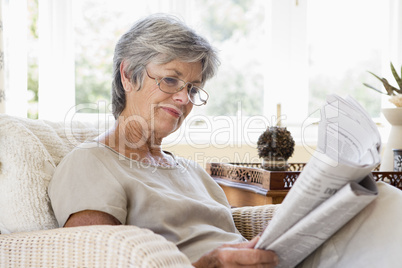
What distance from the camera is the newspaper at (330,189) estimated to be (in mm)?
835

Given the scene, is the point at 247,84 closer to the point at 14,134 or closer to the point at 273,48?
the point at 273,48

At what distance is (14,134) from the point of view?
1155 millimetres

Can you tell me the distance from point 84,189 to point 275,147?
93 cm

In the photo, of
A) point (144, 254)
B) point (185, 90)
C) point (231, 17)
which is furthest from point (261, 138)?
point (231, 17)

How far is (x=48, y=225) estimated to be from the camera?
3.67 feet

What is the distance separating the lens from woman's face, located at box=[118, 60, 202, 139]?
1.35 m

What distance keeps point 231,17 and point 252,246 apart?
82.0 inches

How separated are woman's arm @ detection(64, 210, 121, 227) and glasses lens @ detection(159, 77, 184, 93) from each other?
0.44 m

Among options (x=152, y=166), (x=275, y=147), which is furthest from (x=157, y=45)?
(x=275, y=147)

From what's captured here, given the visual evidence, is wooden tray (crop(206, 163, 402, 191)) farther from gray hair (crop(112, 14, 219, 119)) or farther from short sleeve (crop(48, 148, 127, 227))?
short sleeve (crop(48, 148, 127, 227))

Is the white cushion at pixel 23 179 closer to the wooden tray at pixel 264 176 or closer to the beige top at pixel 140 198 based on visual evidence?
the beige top at pixel 140 198

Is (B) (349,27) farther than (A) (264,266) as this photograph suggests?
Yes

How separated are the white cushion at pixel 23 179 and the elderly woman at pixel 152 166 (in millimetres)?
38

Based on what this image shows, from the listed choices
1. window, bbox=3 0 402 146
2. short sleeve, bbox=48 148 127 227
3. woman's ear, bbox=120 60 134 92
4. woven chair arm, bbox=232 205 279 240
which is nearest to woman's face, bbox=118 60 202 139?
woman's ear, bbox=120 60 134 92
